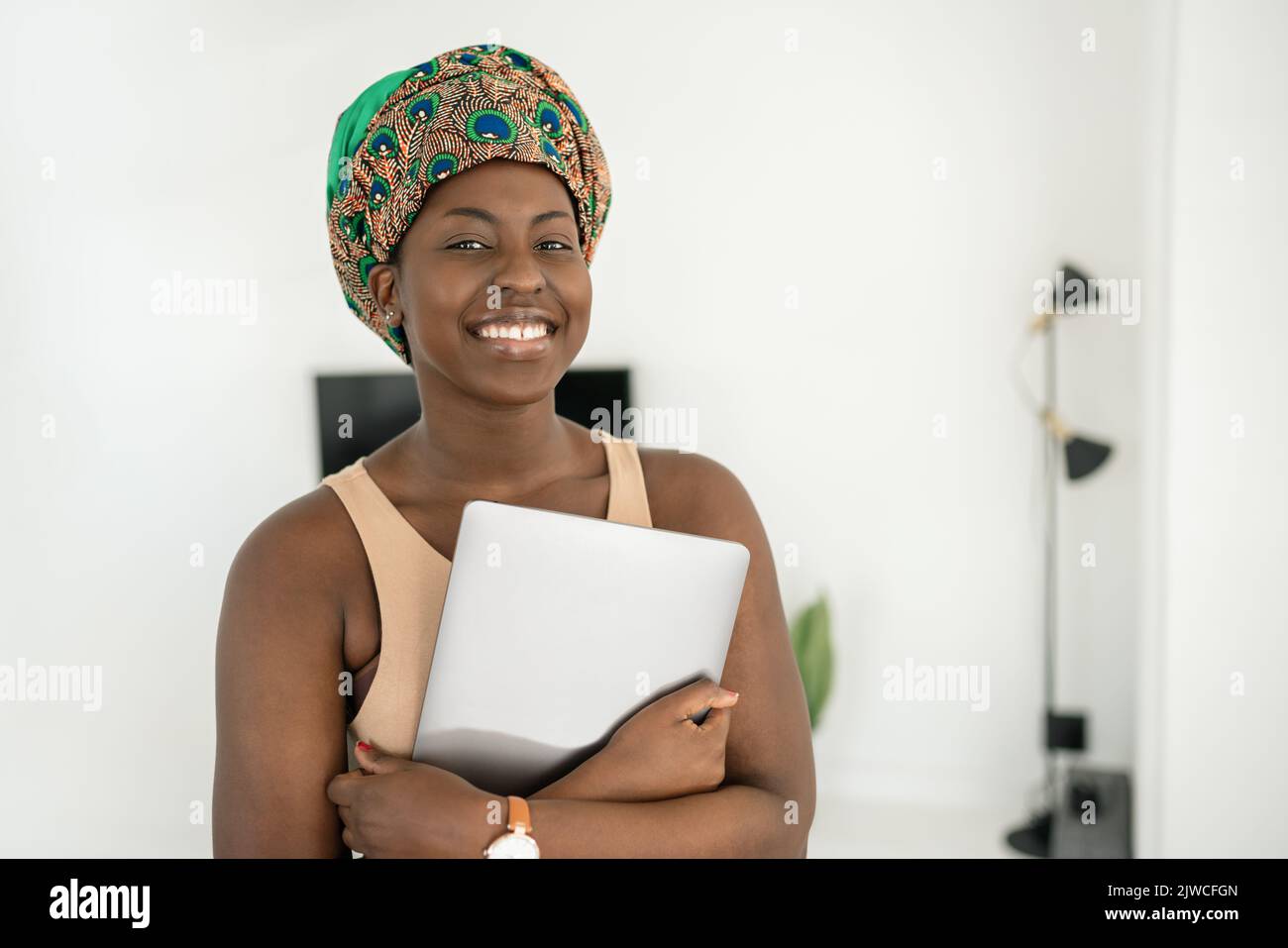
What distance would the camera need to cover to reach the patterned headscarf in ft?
2.97

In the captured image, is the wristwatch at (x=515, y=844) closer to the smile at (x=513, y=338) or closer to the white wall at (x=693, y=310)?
the smile at (x=513, y=338)

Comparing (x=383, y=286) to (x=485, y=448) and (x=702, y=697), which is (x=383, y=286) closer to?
(x=485, y=448)

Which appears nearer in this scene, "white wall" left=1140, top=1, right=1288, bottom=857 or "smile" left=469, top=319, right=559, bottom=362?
"smile" left=469, top=319, right=559, bottom=362

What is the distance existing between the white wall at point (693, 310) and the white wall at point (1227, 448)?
0.71 metres

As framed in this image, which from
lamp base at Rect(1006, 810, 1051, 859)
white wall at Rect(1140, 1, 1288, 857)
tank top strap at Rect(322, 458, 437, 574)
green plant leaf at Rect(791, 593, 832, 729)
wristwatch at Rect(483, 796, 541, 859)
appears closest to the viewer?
wristwatch at Rect(483, 796, 541, 859)

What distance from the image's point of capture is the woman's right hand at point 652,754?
2.84 feet

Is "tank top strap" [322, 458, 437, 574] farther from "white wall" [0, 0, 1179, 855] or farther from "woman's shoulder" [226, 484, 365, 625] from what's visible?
"white wall" [0, 0, 1179, 855]

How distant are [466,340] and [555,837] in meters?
0.42

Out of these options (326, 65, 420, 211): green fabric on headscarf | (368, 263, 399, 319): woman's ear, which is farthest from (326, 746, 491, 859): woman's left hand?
(326, 65, 420, 211): green fabric on headscarf

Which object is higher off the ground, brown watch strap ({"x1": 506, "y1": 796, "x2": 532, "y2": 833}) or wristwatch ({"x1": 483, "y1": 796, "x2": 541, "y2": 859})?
brown watch strap ({"x1": 506, "y1": 796, "x2": 532, "y2": 833})

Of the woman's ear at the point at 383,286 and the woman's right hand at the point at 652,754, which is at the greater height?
the woman's ear at the point at 383,286

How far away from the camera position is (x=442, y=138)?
90 cm

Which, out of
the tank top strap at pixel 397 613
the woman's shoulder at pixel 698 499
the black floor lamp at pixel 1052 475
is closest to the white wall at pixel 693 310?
the black floor lamp at pixel 1052 475

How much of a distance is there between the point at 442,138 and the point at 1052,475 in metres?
2.75
